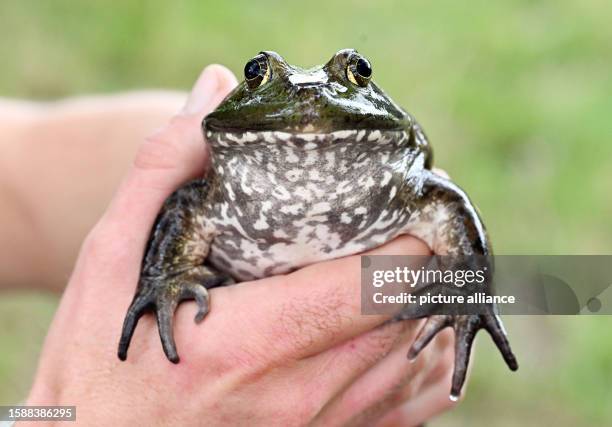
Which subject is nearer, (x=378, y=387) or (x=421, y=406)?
(x=378, y=387)

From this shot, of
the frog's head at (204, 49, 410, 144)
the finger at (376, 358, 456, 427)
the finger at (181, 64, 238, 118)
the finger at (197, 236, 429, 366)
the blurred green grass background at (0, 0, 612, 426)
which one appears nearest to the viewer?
the frog's head at (204, 49, 410, 144)

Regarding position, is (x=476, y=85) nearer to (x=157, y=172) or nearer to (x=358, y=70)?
(x=157, y=172)

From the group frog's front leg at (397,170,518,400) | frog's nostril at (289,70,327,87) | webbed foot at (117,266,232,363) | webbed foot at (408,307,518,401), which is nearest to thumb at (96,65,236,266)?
webbed foot at (117,266,232,363)

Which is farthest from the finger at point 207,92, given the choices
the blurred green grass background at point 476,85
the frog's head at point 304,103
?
the blurred green grass background at point 476,85

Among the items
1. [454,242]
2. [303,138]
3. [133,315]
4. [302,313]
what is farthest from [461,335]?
[133,315]

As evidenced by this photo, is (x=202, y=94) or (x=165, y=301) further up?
(x=202, y=94)

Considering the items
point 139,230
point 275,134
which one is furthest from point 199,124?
point 275,134

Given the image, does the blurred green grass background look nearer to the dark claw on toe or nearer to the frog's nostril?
the dark claw on toe

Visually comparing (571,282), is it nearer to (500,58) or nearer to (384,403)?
(384,403)
